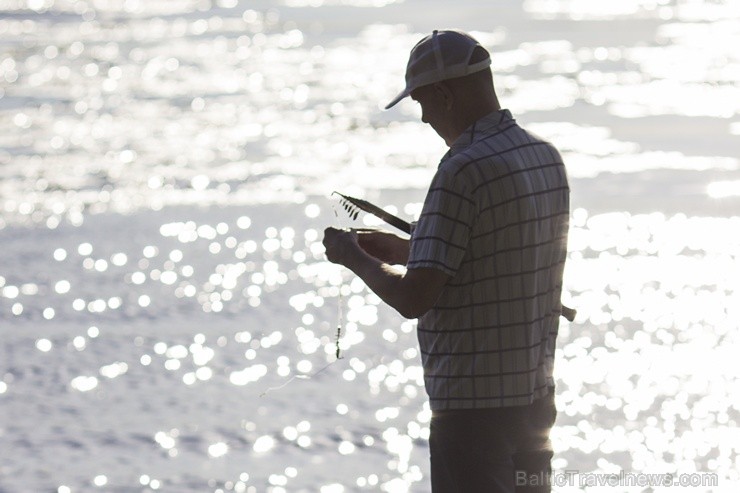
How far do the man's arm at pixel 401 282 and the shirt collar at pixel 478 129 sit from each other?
1.03 feet

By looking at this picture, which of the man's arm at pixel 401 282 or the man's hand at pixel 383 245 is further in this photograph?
the man's hand at pixel 383 245

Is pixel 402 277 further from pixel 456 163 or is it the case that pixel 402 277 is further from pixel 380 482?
pixel 380 482

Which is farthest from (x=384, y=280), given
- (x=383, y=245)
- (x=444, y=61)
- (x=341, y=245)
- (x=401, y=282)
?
(x=444, y=61)

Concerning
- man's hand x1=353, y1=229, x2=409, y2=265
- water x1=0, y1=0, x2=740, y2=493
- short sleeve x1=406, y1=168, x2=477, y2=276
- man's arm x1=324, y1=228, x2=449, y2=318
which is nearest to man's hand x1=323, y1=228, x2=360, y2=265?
man's arm x1=324, y1=228, x2=449, y2=318

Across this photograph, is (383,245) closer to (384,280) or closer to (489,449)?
(384,280)

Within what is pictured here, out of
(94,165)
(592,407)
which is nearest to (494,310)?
(592,407)

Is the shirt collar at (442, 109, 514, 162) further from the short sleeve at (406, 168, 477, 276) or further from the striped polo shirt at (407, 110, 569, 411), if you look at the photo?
the short sleeve at (406, 168, 477, 276)

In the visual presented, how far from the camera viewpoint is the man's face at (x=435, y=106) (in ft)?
12.0

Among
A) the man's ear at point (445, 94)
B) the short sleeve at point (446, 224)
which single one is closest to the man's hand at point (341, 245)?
the short sleeve at point (446, 224)

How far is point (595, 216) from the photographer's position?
1208 centimetres

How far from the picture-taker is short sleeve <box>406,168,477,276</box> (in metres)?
3.49

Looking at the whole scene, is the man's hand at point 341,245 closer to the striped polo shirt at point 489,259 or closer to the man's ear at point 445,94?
the striped polo shirt at point 489,259

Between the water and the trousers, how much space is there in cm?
332

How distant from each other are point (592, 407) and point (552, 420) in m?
4.37
